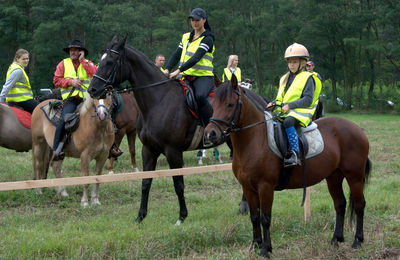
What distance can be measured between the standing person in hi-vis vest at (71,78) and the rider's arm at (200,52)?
2437 mm

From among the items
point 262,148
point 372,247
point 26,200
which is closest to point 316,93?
point 262,148

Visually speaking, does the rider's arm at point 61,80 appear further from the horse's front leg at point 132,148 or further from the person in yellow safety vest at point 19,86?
the horse's front leg at point 132,148

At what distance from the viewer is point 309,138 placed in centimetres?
596

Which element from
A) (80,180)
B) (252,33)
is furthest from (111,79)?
(252,33)

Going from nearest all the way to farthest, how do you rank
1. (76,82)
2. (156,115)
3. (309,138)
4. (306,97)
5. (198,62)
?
(306,97) < (309,138) < (156,115) < (198,62) < (76,82)

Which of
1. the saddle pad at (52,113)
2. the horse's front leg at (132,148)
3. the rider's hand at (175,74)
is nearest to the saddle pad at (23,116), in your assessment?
the saddle pad at (52,113)

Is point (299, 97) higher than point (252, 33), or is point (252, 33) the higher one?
point (299, 97)

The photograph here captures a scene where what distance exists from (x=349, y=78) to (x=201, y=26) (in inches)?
1320

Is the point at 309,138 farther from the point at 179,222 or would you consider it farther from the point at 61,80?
the point at 61,80

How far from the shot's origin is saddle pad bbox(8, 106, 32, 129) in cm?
1022

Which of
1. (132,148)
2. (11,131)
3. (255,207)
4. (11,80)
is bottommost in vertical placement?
(132,148)

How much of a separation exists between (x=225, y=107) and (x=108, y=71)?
2410 millimetres

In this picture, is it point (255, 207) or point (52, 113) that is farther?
point (52, 113)

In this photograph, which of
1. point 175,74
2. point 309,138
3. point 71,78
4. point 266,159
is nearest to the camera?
point 266,159
